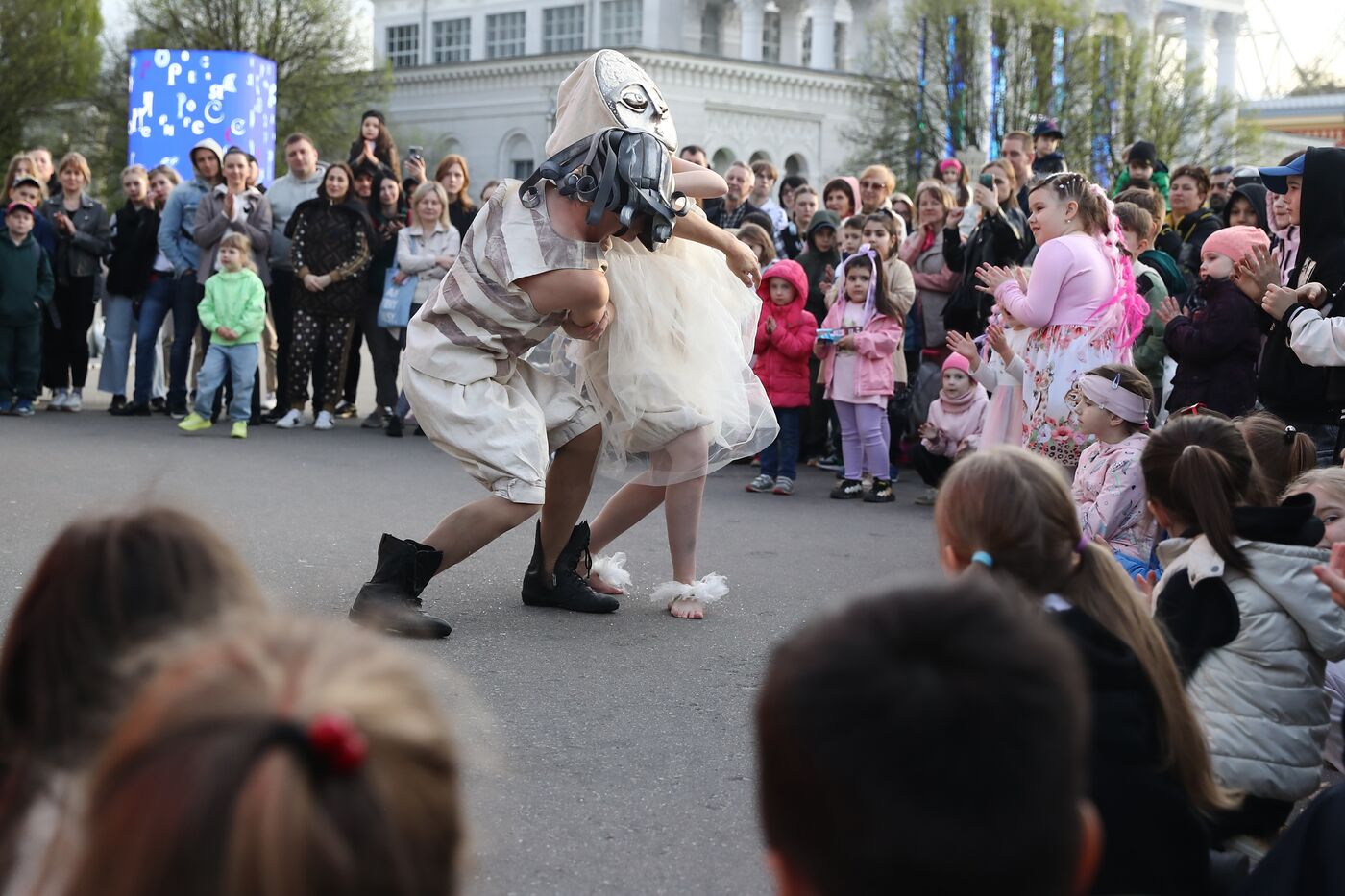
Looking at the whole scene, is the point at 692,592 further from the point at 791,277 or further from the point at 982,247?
the point at 982,247

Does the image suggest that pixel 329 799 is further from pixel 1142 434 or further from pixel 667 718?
pixel 1142 434

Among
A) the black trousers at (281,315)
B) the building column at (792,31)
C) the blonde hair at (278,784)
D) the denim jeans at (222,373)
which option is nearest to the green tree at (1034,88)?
the building column at (792,31)

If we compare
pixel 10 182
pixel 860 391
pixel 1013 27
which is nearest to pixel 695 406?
pixel 860 391

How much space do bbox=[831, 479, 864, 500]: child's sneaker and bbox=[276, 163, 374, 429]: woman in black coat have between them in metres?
4.47

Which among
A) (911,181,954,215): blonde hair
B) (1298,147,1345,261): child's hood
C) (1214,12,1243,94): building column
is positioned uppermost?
(1214,12,1243,94): building column

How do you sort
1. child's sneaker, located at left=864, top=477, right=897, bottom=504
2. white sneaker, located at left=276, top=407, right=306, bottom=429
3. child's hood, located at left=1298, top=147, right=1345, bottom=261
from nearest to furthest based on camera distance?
child's hood, located at left=1298, top=147, right=1345, bottom=261, child's sneaker, located at left=864, top=477, right=897, bottom=504, white sneaker, located at left=276, top=407, right=306, bottom=429

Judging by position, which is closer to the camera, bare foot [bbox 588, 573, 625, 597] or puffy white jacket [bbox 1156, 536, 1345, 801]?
puffy white jacket [bbox 1156, 536, 1345, 801]

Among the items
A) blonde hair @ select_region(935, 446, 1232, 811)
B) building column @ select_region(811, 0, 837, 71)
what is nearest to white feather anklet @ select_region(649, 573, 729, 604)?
blonde hair @ select_region(935, 446, 1232, 811)

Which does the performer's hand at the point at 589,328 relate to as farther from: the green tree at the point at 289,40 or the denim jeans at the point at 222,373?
the green tree at the point at 289,40

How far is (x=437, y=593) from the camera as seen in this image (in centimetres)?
651

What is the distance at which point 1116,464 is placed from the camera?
605cm

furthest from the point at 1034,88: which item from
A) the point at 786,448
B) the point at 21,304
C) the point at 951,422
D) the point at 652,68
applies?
the point at 951,422

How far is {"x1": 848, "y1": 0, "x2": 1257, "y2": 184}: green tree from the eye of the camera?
54.6 metres

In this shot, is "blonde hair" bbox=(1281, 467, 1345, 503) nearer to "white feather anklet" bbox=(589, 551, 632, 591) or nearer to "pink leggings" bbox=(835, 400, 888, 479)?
"white feather anklet" bbox=(589, 551, 632, 591)
